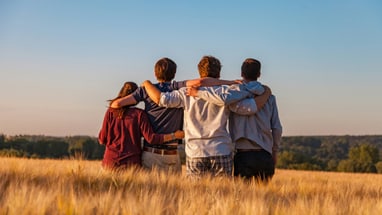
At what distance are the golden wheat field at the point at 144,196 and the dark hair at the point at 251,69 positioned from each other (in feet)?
4.91

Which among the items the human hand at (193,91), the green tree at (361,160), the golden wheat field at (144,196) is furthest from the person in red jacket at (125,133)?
the green tree at (361,160)

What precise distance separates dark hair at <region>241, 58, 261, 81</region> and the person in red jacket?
107 centimetres

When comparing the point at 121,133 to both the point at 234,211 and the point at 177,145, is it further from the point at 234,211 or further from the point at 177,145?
the point at 234,211

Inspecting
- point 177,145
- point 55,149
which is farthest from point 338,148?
point 177,145

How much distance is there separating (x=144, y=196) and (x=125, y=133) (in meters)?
3.49

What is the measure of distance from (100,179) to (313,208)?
2073 millimetres

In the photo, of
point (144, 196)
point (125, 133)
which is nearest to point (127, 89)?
A: point (125, 133)

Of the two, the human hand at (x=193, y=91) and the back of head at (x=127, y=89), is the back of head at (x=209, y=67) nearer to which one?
the human hand at (x=193, y=91)

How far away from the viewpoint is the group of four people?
6.64 metres

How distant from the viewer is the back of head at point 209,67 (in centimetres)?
675

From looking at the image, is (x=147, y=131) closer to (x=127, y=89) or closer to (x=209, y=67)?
(x=127, y=89)

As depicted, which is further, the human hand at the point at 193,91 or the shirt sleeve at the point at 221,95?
the human hand at the point at 193,91

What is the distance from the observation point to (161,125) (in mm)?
7137

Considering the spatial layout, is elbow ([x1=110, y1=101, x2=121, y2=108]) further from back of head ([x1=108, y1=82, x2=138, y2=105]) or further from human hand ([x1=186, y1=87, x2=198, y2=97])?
human hand ([x1=186, y1=87, x2=198, y2=97])
